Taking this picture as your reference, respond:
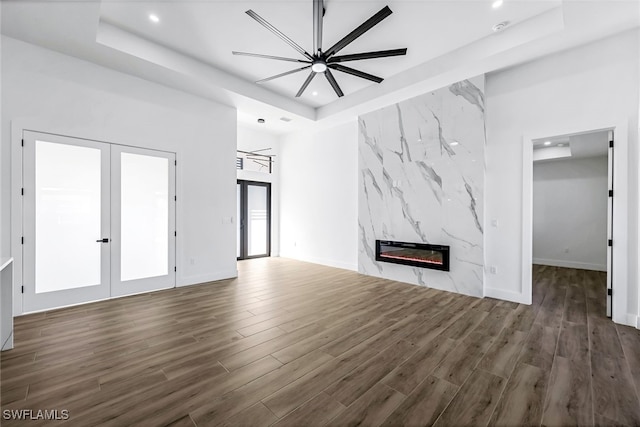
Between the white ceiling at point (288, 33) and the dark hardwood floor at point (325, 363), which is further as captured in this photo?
the white ceiling at point (288, 33)

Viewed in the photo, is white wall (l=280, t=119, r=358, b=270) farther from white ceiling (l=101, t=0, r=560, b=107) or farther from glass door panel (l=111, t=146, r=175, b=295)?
glass door panel (l=111, t=146, r=175, b=295)

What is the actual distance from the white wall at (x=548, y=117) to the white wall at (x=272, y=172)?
5.80 m

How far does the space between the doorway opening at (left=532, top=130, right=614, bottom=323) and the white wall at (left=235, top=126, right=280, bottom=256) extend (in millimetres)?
6591

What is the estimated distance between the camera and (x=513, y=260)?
4.19m

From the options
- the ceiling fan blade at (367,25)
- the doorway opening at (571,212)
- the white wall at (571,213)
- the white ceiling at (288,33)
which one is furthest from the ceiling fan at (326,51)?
the white wall at (571,213)

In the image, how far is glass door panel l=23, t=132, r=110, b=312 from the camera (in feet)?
11.7

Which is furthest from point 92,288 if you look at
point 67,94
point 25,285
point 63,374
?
point 67,94

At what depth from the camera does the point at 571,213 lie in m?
6.88

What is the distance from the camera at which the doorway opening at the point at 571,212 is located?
229 inches

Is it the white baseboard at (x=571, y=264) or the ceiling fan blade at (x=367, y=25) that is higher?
the ceiling fan blade at (x=367, y=25)

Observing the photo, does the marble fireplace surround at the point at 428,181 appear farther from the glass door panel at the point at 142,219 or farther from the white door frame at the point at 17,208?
the white door frame at the point at 17,208

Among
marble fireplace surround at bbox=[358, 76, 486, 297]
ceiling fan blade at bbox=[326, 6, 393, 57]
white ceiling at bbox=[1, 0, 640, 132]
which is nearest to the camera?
ceiling fan blade at bbox=[326, 6, 393, 57]

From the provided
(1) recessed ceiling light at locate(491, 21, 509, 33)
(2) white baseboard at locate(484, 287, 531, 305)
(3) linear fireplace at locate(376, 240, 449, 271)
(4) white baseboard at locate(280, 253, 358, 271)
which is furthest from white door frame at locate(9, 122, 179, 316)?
(2) white baseboard at locate(484, 287, 531, 305)

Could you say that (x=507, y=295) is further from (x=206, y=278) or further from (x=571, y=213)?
(x=206, y=278)
